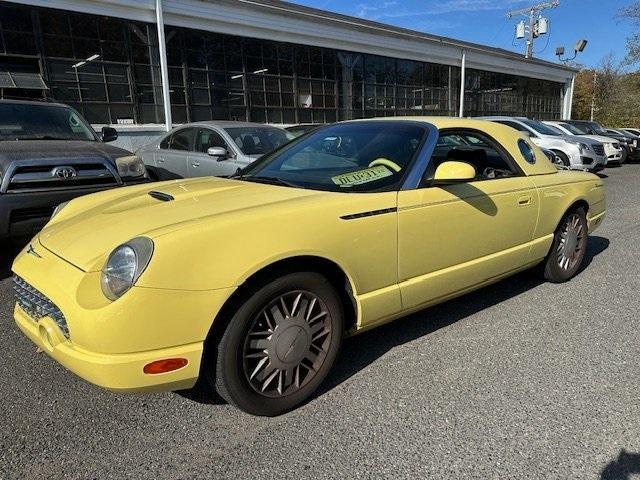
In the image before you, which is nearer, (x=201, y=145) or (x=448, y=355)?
(x=448, y=355)

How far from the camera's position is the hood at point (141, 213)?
2230 millimetres

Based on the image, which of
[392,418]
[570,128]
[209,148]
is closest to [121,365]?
[392,418]

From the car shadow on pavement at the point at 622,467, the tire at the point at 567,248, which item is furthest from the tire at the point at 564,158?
the car shadow on pavement at the point at 622,467

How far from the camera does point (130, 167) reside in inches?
212

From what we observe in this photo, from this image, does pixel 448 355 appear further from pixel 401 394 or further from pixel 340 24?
pixel 340 24

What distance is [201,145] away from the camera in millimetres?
7320

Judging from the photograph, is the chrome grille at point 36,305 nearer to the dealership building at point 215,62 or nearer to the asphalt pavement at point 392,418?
the asphalt pavement at point 392,418

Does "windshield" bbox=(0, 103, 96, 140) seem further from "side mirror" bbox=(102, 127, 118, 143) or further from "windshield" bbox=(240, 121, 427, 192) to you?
"windshield" bbox=(240, 121, 427, 192)

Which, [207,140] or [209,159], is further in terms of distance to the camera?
[207,140]

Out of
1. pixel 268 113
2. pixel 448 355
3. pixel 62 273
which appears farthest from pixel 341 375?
pixel 268 113

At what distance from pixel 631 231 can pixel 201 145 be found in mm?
6261

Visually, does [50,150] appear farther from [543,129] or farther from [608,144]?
[608,144]

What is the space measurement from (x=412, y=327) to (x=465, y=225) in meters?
0.83

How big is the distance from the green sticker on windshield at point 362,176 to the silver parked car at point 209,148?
3.60 metres
